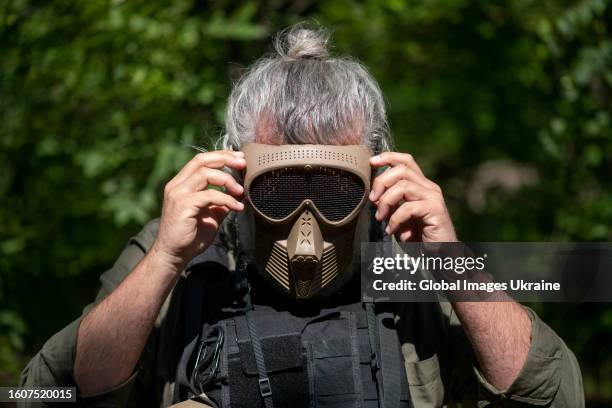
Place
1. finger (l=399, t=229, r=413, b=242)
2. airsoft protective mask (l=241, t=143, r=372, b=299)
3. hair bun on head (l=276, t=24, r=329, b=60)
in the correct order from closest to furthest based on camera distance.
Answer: airsoft protective mask (l=241, t=143, r=372, b=299) < finger (l=399, t=229, r=413, b=242) < hair bun on head (l=276, t=24, r=329, b=60)

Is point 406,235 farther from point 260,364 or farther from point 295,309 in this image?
point 260,364

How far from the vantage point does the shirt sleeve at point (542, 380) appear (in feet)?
6.53

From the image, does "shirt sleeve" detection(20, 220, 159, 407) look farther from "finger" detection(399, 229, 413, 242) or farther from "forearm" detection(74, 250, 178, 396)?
"finger" detection(399, 229, 413, 242)

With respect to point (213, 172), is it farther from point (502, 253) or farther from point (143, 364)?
point (502, 253)

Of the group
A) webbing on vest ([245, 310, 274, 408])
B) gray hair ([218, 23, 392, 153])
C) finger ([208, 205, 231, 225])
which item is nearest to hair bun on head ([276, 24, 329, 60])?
gray hair ([218, 23, 392, 153])

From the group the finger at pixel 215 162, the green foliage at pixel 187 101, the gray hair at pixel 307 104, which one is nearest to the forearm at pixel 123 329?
the finger at pixel 215 162

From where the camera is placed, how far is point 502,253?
4047 millimetres

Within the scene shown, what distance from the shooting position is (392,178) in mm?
2010

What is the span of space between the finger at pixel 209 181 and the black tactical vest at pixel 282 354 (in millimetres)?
260

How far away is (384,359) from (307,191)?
49cm

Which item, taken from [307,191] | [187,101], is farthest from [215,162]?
[187,101]

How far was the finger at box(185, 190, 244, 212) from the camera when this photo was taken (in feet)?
6.52

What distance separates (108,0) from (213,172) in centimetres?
168

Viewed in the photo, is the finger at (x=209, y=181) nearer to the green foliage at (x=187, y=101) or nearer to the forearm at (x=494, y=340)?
the forearm at (x=494, y=340)
